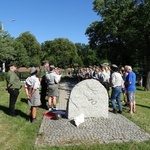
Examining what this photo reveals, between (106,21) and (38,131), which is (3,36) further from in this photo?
(38,131)

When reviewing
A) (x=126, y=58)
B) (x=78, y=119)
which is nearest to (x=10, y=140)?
(x=78, y=119)

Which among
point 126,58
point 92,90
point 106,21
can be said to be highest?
point 106,21

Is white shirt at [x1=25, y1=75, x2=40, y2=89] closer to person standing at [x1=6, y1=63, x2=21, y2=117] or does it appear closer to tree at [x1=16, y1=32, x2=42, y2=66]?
person standing at [x1=6, y1=63, x2=21, y2=117]

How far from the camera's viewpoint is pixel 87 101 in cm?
979

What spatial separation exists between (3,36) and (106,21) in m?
13.5

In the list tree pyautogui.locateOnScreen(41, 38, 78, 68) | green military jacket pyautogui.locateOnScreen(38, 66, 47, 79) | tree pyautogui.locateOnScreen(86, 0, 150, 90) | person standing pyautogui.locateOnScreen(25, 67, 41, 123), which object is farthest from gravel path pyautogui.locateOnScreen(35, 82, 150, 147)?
tree pyautogui.locateOnScreen(41, 38, 78, 68)

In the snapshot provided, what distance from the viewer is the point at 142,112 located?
1175 cm

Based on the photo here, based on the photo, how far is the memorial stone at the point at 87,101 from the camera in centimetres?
966

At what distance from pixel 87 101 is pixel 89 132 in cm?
189

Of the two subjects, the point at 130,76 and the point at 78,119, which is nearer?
the point at 78,119

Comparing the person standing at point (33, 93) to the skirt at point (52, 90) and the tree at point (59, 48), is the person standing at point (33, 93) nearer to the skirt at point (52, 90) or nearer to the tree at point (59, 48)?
the skirt at point (52, 90)

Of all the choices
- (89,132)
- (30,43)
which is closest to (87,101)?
(89,132)

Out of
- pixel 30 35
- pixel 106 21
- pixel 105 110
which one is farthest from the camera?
pixel 30 35

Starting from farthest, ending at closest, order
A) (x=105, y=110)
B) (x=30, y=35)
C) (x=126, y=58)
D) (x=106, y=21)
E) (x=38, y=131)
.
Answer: (x=30, y=35) → (x=126, y=58) → (x=106, y=21) → (x=105, y=110) → (x=38, y=131)
